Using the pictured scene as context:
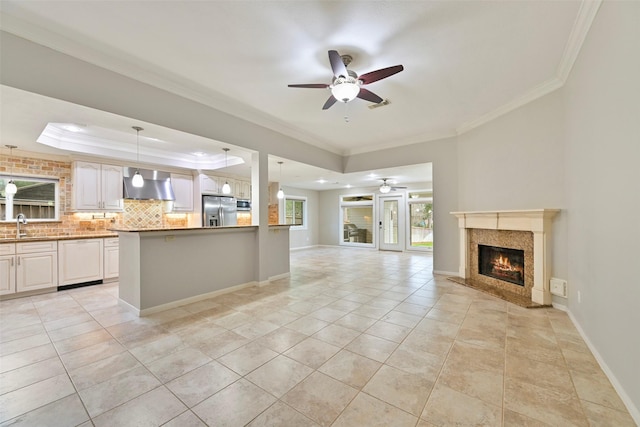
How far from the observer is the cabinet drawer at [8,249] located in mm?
3817

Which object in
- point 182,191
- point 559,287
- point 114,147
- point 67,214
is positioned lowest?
point 559,287

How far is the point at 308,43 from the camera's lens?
2494 millimetres

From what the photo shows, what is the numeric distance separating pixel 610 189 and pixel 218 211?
6.84 meters

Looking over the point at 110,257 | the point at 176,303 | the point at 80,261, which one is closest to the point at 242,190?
the point at 110,257

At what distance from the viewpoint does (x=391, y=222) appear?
31.2 ft

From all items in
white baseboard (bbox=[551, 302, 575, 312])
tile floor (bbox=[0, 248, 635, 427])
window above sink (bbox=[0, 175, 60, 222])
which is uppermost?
window above sink (bbox=[0, 175, 60, 222])

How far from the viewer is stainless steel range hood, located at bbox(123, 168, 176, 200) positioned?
5348 millimetres

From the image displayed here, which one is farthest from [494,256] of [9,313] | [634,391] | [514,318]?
[9,313]

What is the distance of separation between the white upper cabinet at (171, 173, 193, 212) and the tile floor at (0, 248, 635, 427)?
3.14m

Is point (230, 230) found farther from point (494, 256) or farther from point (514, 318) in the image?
point (494, 256)

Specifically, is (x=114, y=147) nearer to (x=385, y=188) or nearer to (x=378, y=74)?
(x=378, y=74)

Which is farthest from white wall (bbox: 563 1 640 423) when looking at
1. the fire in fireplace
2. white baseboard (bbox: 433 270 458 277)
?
white baseboard (bbox: 433 270 458 277)

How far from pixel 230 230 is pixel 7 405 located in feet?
8.94

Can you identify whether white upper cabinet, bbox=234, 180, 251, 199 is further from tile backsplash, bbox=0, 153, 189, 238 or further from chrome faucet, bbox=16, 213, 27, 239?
chrome faucet, bbox=16, 213, 27, 239
